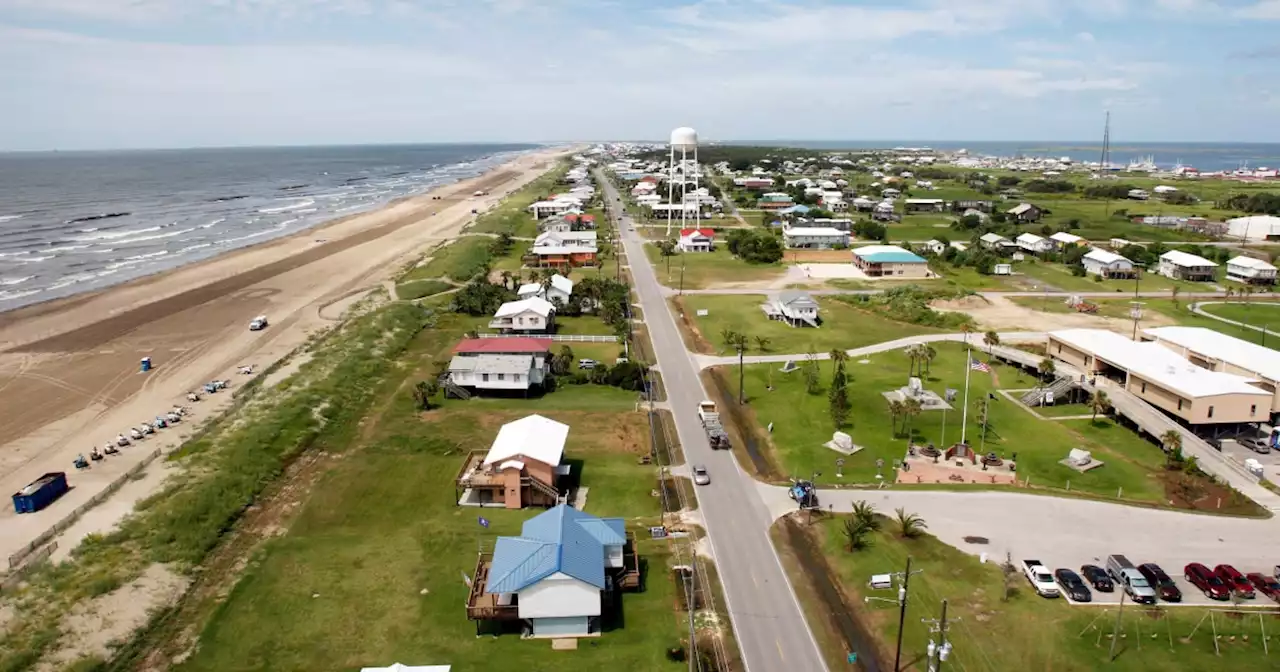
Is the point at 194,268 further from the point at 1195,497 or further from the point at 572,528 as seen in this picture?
the point at 1195,497

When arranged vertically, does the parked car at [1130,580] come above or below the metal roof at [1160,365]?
below

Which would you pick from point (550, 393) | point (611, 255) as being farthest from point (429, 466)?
point (611, 255)

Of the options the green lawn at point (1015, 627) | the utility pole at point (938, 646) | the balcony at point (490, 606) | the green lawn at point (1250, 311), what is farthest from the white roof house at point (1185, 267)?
the balcony at point (490, 606)

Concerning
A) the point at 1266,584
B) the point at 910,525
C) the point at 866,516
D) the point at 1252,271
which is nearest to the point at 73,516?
the point at 866,516

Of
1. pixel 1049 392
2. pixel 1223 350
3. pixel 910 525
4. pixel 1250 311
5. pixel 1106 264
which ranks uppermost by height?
pixel 1106 264

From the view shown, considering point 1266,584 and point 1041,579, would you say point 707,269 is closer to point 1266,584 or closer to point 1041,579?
point 1041,579

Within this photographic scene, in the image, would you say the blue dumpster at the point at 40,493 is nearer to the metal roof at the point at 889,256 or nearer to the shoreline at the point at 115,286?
the shoreline at the point at 115,286

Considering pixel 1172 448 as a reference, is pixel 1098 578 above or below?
below
